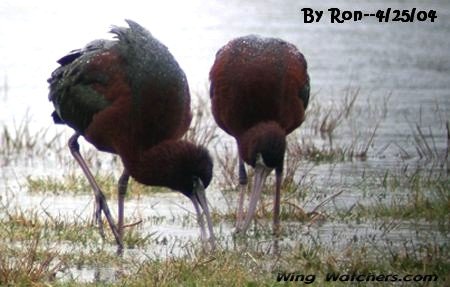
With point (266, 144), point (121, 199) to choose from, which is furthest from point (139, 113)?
point (266, 144)

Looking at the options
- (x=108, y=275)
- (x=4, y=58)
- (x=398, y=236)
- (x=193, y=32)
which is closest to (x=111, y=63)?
(x=108, y=275)

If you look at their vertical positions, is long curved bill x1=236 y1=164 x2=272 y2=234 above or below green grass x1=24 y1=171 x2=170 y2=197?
above

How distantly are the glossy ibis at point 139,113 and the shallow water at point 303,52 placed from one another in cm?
53

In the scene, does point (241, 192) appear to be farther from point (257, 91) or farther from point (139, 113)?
point (139, 113)

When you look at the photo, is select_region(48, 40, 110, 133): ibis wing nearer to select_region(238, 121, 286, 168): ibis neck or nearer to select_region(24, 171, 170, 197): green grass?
select_region(238, 121, 286, 168): ibis neck

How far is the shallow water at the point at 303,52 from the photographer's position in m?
10.7

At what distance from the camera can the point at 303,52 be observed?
21.3m

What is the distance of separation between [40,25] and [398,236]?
1608 centimetres

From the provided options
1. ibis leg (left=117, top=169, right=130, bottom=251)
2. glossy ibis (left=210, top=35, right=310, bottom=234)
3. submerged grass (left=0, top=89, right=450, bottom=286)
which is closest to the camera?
submerged grass (left=0, top=89, right=450, bottom=286)

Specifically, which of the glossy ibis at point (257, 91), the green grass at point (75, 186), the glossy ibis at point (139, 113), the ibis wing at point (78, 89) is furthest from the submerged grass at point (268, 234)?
the ibis wing at point (78, 89)

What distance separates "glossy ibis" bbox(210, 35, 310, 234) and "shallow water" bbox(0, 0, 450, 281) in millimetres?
622

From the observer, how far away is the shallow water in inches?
420

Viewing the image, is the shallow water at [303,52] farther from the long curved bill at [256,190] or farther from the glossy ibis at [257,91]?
the glossy ibis at [257,91]

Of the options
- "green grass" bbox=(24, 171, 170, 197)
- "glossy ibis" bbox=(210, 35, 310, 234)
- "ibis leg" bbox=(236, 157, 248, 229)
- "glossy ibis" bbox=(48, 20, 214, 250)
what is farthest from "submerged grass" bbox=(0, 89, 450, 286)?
"glossy ibis" bbox=(210, 35, 310, 234)
